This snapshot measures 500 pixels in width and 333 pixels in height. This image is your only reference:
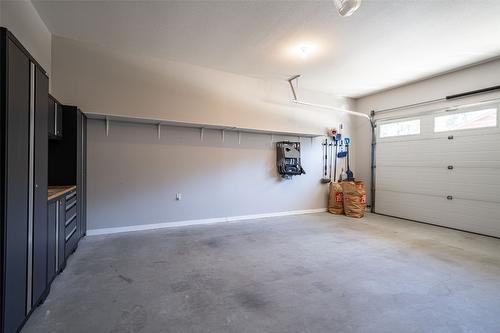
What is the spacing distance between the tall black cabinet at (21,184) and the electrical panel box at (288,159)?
13.9 feet

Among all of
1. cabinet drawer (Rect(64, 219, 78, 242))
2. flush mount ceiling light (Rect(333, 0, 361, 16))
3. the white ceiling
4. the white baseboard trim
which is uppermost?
the white ceiling

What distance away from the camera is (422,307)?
2.07m

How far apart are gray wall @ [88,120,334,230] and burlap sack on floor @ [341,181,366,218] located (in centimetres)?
96

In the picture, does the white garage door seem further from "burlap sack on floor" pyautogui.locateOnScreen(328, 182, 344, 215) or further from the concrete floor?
"burlap sack on floor" pyautogui.locateOnScreen(328, 182, 344, 215)

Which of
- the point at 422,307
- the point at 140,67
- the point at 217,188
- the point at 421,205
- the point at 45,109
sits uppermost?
the point at 140,67

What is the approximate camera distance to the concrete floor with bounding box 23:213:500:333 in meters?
1.84

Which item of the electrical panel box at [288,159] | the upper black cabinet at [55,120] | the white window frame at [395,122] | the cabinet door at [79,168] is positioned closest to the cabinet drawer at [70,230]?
the cabinet door at [79,168]

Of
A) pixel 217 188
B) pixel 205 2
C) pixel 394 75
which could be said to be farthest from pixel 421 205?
pixel 205 2

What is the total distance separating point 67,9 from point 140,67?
4.20 feet

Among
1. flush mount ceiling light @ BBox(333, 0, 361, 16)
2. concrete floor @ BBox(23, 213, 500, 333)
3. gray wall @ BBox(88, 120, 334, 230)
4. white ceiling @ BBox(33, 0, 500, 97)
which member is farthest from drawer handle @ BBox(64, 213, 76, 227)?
flush mount ceiling light @ BBox(333, 0, 361, 16)

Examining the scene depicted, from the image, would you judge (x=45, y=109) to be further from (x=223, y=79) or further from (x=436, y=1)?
(x=436, y=1)

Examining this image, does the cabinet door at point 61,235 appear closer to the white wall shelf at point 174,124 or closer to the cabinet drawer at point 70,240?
the cabinet drawer at point 70,240

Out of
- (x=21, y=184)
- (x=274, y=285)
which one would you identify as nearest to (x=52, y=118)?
(x=21, y=184)

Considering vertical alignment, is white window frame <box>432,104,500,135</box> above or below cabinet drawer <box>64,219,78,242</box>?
above
